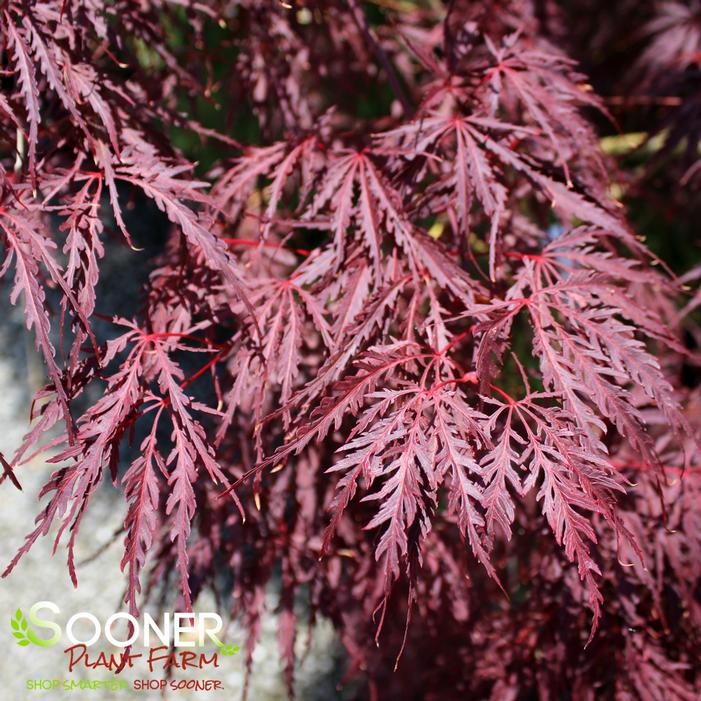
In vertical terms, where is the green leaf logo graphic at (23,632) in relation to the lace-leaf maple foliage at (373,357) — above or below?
below

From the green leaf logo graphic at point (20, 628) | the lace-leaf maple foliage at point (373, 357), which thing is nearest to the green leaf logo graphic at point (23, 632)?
the green leaf logo graphic at point (20, 628)

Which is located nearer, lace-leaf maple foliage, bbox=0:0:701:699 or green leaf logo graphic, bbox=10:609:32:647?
lace-leaf maple foliage, bbox=0:0:701:699

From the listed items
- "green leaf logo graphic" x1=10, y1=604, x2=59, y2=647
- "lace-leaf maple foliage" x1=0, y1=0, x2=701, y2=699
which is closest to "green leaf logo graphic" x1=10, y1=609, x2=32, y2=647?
"green leaf logo graphic" x1=10, y1=604, x2=59, y2=647

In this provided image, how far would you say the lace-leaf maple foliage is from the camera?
910 mm

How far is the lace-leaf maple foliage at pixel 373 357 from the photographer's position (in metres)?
0.91

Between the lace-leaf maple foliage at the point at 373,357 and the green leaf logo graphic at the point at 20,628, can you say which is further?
the green leaf logo graphic at the point at 20,628

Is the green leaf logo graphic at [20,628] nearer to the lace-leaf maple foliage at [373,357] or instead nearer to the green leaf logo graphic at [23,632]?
the green leaf logo graphic at [23,632]

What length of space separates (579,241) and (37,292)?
2.69 ft

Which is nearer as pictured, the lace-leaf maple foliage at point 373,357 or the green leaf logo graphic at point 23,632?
the lace-leaf maple foliage at point 373,357

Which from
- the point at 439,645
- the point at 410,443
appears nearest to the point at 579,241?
the point at 410,443

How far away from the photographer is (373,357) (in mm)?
952

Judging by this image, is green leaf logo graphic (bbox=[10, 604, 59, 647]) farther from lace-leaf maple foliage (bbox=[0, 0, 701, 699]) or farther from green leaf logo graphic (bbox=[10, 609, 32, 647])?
lace-leaf maple foliage (bbox=[0, 0, 701, 699])

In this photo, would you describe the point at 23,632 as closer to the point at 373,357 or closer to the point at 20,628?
the point at 20,628

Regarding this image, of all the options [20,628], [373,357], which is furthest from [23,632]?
[373,357]
